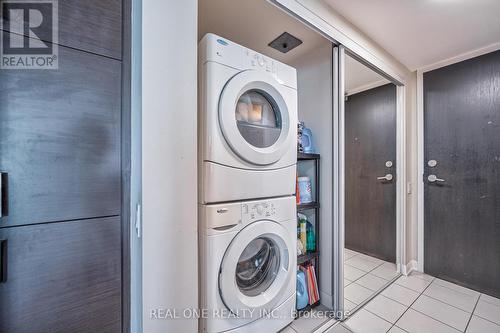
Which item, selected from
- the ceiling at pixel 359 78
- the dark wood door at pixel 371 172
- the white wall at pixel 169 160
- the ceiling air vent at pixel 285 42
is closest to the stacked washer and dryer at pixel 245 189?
the white wall at pixel 169 160

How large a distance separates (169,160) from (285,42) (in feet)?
4.71

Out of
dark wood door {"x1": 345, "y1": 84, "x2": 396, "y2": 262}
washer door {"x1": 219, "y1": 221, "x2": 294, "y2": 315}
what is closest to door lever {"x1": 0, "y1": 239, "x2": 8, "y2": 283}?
washer door {"x1": 219, "y1": 221, "x2": 294, "y2": 315}

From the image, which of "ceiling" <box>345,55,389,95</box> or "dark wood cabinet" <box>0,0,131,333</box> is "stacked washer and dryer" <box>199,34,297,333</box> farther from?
"ceiling" <box>345,55,389,95</box>

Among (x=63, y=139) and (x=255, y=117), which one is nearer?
(x=63, y=139)

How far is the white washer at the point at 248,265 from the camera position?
3.09ft

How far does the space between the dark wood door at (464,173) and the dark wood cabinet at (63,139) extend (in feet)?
8.70

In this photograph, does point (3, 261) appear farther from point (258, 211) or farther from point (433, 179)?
point (433, 179)

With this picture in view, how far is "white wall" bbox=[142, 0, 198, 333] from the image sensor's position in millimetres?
672

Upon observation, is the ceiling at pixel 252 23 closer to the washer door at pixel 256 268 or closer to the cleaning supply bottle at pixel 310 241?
the washer door at pixel 256 268

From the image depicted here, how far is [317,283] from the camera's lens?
1581 millimetres

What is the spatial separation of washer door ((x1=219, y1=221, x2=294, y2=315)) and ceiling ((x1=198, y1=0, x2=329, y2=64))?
1.32 metres

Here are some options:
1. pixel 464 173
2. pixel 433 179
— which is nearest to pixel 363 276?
pixel 433 179

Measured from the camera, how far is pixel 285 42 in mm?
1608

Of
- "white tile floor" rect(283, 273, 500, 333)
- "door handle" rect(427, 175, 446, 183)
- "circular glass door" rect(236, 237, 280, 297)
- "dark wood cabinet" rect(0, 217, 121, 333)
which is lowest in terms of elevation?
"white tile floor" rect(283, 273, 500, 333)
